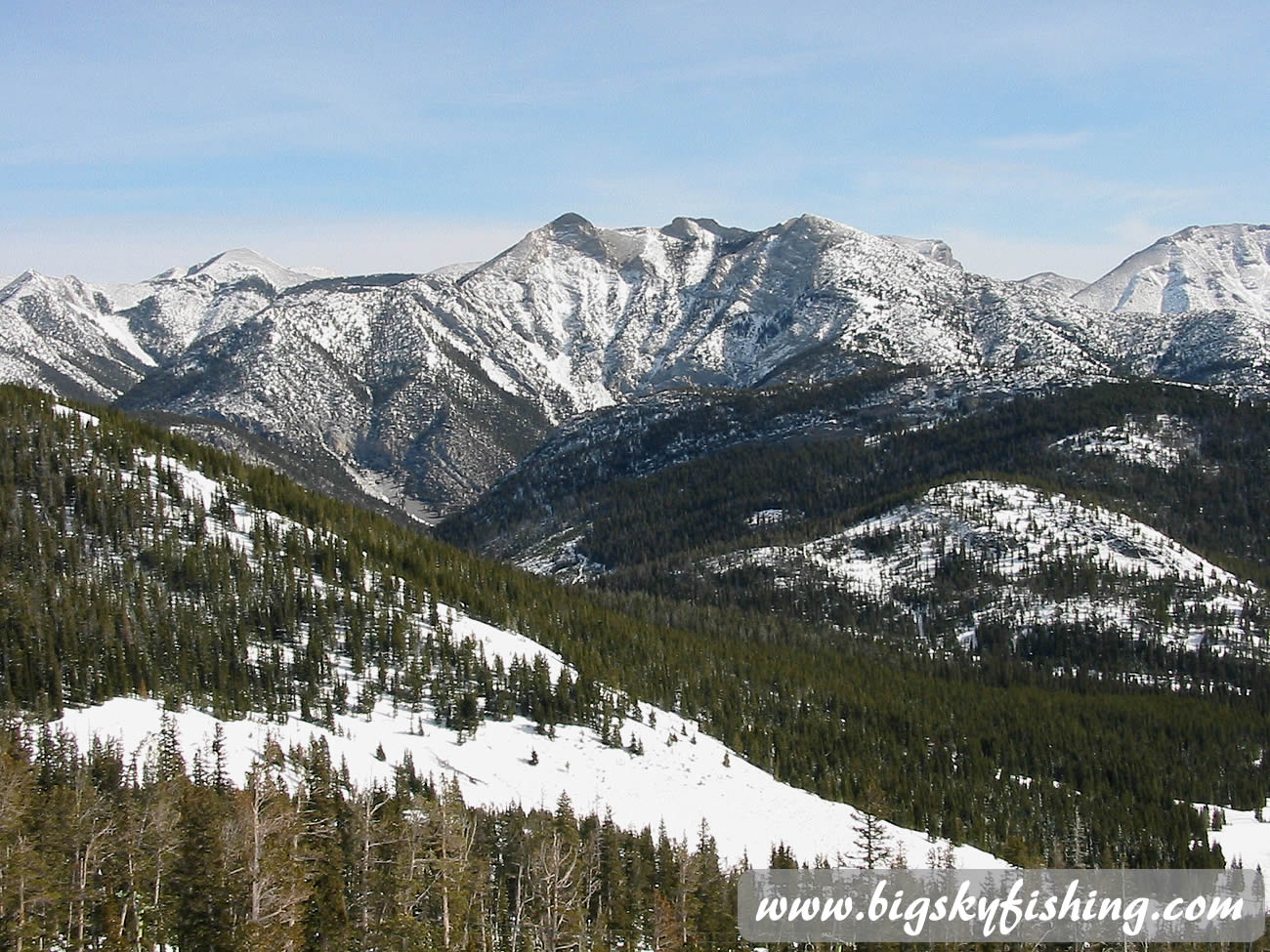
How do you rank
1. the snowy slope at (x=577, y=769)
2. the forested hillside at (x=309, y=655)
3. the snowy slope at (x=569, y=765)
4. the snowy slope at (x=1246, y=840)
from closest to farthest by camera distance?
the snowy slope at (x=577, y=769) < the snowy slope at (x=569, y=765) < the forested hillside at (x=309, y=655) < the snowy slope at (x=1246, y=840)

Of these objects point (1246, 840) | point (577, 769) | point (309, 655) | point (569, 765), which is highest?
point (309, 655)

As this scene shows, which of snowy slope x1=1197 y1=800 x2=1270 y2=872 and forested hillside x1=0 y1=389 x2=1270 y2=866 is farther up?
forested hillside x1=0 y1=389 x2=1270 y2=866

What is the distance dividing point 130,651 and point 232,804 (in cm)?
7301

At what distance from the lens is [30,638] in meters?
142

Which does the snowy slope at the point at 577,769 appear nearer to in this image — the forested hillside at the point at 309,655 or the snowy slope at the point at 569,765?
the snowy slope at the point at 569,765

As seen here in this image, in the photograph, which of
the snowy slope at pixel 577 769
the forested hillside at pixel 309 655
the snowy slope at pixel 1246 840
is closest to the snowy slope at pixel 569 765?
the snowy slope at pixel 577 769

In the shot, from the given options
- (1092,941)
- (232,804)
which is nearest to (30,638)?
(232,804)

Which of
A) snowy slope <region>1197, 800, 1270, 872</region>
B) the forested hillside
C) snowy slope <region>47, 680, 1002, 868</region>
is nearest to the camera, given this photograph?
snowy slope <region>47, 680, 1002, 868</region>

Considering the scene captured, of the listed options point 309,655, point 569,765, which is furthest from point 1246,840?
point 309,655

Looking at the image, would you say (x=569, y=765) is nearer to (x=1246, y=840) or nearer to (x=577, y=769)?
(x=577, y=769)

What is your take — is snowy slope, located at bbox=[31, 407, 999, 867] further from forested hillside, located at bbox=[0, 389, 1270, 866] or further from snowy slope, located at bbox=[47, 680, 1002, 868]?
forested hillside, located at bbox=[0, 389, 1270, 866]

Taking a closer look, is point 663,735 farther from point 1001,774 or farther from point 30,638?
point 30,638

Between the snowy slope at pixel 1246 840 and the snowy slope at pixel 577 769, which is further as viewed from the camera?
the snowy slope at pixel 1246 840

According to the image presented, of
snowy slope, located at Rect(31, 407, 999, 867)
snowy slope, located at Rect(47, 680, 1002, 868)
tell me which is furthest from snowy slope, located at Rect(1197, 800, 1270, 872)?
snowy slope, located at Rect(47, 680, 1002, 868)
